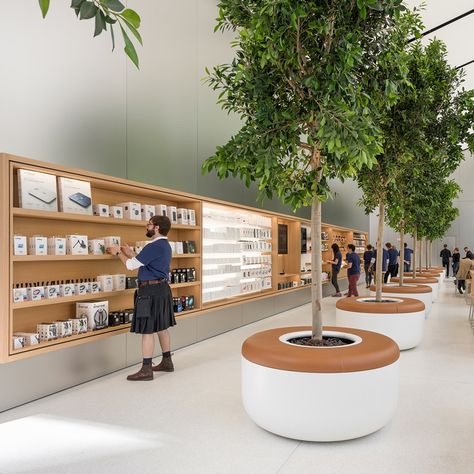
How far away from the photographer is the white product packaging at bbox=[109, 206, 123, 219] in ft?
15.7

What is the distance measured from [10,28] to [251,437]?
366 cm

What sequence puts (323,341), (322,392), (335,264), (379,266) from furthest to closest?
(335,264)
(379,266)
(323,341)
(322,392)

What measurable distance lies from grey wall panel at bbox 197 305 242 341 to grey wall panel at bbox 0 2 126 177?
251cm

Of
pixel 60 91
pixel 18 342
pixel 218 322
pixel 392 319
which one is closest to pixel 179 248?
pixel 218 322

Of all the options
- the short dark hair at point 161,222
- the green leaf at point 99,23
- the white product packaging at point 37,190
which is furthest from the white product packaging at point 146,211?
the green leaf at point 99,23

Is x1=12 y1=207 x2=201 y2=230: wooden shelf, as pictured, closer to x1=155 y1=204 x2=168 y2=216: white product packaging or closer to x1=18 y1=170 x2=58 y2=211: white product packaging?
x1=18 y1=170 x2=58 y2=211: white product packaging

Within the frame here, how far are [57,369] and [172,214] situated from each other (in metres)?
2.33

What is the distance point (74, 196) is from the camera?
169 inches

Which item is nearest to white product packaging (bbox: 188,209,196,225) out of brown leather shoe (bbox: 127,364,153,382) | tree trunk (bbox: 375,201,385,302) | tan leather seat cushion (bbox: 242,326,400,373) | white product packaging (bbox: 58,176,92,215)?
white product packaging (bbox: 58,176,92,215)

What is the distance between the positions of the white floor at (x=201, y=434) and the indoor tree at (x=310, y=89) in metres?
0.96

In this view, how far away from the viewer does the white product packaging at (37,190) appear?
12.3 feet

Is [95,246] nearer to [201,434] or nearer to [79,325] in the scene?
[79,325]

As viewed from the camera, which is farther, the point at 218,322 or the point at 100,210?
the point at 218,322

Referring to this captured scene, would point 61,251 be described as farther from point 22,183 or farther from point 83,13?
point 83,13
